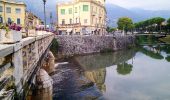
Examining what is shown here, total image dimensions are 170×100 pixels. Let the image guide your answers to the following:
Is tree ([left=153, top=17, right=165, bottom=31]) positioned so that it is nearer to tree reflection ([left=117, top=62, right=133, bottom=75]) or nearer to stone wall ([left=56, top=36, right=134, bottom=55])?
stone wall ([left=56, top=36, right=134, bottom=55])

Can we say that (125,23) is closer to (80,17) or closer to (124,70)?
(80,17)

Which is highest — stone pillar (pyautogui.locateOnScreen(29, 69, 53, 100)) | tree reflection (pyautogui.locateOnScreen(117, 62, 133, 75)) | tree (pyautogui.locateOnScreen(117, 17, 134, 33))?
tree (pyautogui.locateOnScreen(117, 17, 134, 33))

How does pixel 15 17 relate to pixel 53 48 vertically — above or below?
above

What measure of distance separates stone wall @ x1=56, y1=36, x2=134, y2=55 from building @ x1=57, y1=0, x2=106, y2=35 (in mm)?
7500

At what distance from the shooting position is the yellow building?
6556cm

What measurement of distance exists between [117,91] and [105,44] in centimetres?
4648

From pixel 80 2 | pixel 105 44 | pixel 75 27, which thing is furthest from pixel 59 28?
pixel 105 44

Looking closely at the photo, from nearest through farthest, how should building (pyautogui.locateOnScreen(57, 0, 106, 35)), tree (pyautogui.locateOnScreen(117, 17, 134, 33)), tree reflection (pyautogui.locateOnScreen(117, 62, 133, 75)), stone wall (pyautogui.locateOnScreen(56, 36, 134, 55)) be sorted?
1. tree reflection (pyautogui.locateOnScreen(117, 62, 133, 75))
2. stone wall (pyautogui.locateOnScreen(56, 36, 134, 55))
3. building (pyautogui.locateOnScreen(57, 0, 106, 35))
4. tree (pyautogui.locateOnScreen(117, 17, 134, 33))

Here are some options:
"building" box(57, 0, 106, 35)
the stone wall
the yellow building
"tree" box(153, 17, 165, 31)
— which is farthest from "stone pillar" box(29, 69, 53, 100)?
"tree" box(153, 17, 165, 31)

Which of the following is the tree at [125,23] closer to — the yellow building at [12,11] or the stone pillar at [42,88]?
the yellow building at [12,11]

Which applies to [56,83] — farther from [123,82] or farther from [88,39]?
[88,39]

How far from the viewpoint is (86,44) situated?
224 ft

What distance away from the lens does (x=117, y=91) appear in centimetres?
2906

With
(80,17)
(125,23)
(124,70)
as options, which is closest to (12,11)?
(80,17)
